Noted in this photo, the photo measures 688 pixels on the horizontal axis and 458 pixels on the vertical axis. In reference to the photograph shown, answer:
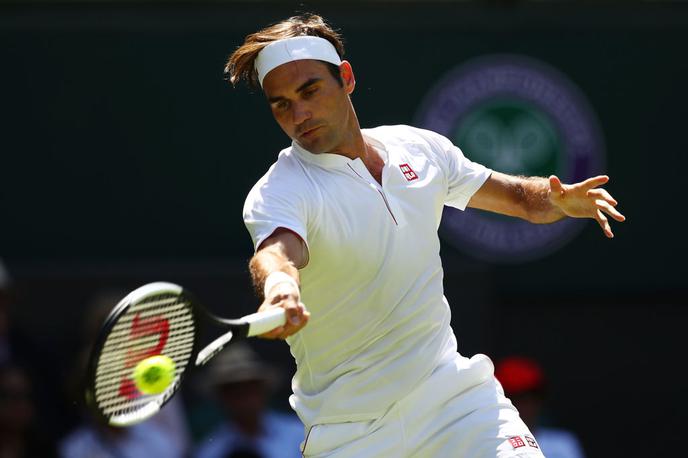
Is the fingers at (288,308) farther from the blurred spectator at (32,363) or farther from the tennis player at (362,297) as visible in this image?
the blurred spectator at (32,363)

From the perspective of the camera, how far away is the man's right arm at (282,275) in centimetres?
342

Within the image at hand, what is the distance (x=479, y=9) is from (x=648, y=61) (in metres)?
0.98

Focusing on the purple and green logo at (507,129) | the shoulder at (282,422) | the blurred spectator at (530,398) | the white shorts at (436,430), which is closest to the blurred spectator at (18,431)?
the shoulder at (282,422)

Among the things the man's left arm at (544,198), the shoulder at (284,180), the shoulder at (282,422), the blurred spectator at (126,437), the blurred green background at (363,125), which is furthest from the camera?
the blurred green background at (363,125)

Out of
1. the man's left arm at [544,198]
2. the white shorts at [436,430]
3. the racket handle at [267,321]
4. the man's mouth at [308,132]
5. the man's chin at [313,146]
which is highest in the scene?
the man's mouth at [308,132]

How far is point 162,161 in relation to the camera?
763 cm

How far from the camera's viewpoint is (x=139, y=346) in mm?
3631

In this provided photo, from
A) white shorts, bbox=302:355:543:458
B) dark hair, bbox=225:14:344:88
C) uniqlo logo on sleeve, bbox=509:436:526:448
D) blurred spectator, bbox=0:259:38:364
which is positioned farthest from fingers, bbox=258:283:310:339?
blurred spectator, bbox=0:259:38:364

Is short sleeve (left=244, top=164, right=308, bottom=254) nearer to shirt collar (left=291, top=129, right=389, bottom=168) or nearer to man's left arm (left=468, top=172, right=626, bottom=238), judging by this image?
shirt collar (left=291, top=129, right=389, bottom=168)

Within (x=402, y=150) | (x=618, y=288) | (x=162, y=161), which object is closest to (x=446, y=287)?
(x=618, y=288)

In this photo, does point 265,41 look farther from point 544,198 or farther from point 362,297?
point 544,198

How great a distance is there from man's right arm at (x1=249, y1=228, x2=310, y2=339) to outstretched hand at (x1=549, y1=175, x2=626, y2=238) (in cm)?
98

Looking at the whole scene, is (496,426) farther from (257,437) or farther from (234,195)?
(234,195)

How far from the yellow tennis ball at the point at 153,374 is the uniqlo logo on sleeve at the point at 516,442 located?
97 centimetres
